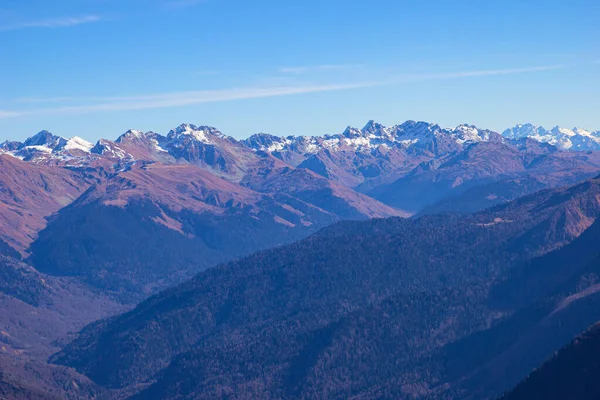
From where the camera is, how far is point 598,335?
194m

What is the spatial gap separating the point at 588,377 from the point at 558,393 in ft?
22.9

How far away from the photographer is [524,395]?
7746 inches

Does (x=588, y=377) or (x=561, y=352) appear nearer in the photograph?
(x=588, y=377)

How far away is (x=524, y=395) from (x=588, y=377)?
15.8 metres

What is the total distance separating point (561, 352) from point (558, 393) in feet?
43.3

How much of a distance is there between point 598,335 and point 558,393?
618 inches

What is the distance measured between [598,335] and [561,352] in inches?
367

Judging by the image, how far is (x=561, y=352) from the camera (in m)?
200

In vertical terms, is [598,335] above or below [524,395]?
above

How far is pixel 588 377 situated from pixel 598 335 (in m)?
11.9

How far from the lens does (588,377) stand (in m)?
186

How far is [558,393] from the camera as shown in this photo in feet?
620
